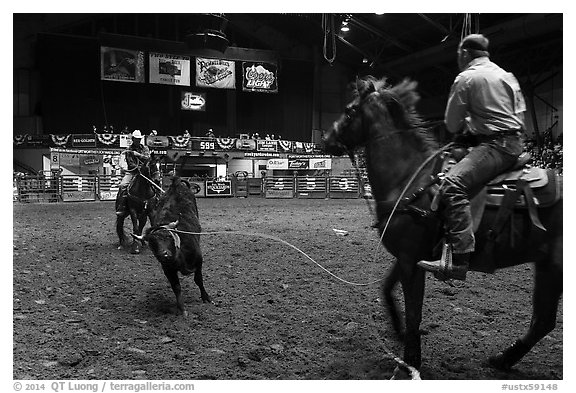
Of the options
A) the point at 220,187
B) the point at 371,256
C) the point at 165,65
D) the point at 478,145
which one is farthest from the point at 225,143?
the point at 478,145

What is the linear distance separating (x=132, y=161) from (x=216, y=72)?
5894mm

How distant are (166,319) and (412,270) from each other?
7.95 ft

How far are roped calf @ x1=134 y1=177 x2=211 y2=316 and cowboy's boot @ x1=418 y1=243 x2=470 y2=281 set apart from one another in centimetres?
240

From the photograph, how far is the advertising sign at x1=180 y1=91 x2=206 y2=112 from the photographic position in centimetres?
2009

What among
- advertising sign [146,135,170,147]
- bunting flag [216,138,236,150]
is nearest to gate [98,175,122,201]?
advertising sign [146,135,170,147]

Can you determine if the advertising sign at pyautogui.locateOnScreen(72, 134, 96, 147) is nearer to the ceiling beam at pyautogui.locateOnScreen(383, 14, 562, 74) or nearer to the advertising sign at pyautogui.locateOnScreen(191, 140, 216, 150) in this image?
the advertising sign at pyautogui.locateOnScreen(191, 140, 216, 150)

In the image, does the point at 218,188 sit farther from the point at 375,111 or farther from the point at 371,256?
the point at 375,111

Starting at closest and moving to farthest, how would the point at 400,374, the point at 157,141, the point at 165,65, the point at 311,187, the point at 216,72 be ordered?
1. the point at 400,374
2. the point at 165,65
3. the point at 216,72
4. the point at 311,187
5. the point at 157,141

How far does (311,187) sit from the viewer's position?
16234 mm

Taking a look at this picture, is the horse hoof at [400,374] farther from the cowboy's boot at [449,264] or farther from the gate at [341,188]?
the gate at [341,188]

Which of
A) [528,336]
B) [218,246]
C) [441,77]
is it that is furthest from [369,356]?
[218,246]

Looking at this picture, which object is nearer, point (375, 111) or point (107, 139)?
point (375, 111)
